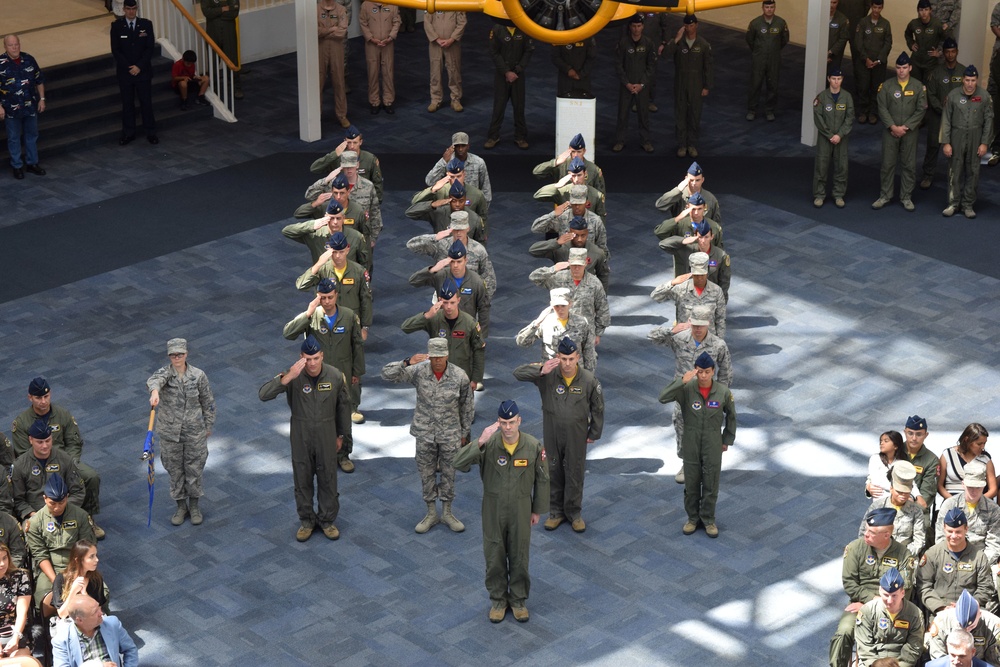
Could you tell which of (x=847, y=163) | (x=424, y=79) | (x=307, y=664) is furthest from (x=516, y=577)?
(x=424, y=79)

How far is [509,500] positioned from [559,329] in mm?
2443

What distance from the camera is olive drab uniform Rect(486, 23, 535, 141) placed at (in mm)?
21641

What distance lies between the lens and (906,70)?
19.0 metres

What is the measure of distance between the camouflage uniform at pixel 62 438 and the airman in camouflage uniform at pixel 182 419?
2.04 ft

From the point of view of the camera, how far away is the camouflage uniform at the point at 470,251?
15594 millimetres

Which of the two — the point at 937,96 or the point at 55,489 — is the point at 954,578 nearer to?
the point at 55,489

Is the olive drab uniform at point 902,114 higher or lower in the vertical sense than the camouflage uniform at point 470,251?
higher

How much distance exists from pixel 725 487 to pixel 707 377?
64.4 inches

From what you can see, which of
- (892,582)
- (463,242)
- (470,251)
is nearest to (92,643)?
(892,582)

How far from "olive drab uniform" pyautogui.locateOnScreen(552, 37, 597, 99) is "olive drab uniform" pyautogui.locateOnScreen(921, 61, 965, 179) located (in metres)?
4.32

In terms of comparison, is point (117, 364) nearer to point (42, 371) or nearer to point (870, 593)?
point (42, 371)

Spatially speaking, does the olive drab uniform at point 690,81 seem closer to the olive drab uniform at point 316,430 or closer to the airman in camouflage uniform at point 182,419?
the olive drab uniform at point 316,430

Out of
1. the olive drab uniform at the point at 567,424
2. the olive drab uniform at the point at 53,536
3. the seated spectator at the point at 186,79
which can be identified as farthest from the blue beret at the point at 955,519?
the seated spectator at the point at 186,79

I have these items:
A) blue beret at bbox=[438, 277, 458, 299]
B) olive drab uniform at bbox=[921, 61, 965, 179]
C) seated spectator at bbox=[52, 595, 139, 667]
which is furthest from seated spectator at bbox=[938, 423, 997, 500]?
olive drab uniform at bbox=[921, 61, 965, 179]
